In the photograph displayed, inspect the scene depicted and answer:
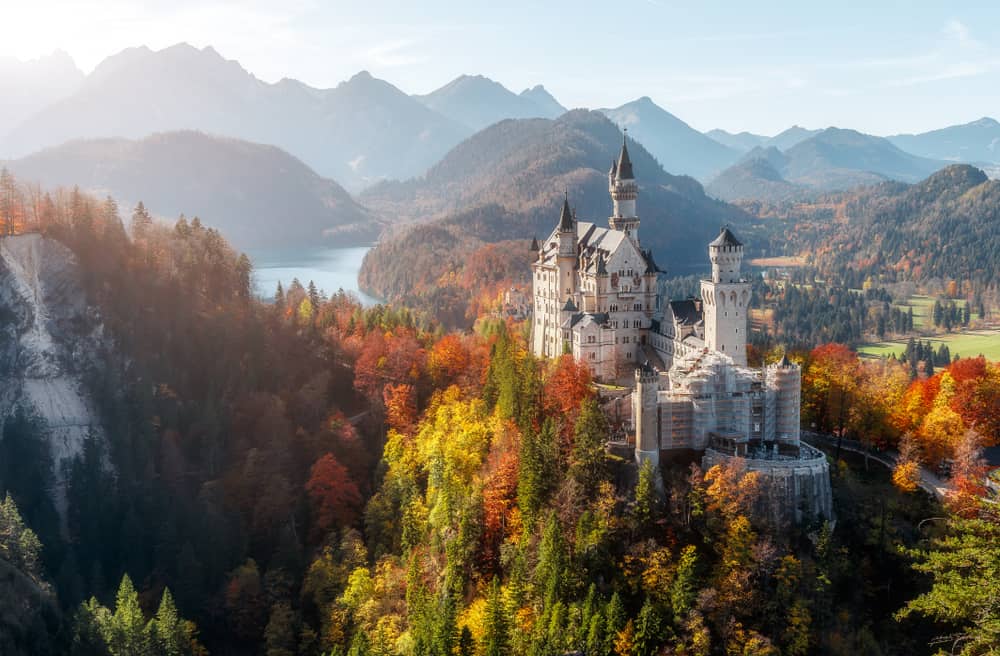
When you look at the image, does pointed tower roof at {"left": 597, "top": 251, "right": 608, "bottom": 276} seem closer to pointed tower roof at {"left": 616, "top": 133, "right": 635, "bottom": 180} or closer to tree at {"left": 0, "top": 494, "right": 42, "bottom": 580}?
pointed tower roof at {"left": 616, "top": 133, "right": 635, "bottom": 180}

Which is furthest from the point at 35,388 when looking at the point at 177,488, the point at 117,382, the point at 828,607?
the point at 828,607

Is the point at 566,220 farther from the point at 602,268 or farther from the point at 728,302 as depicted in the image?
the point at 728,302

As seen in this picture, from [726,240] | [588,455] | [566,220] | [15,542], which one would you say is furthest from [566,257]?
[15,542]

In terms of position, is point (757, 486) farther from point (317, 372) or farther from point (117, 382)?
point (117, 382)

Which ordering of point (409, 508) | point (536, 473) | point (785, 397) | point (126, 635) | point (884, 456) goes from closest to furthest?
1. point (536, 473)
2. point (126, 635)
3. point (785, 397)
4. point (409, 508)
5. point (884, 456)

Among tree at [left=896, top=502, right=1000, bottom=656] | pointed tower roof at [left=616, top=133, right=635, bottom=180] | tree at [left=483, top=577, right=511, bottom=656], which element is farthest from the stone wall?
pointed tower roof at [left=616, top=133, right=635, bottom=180]
